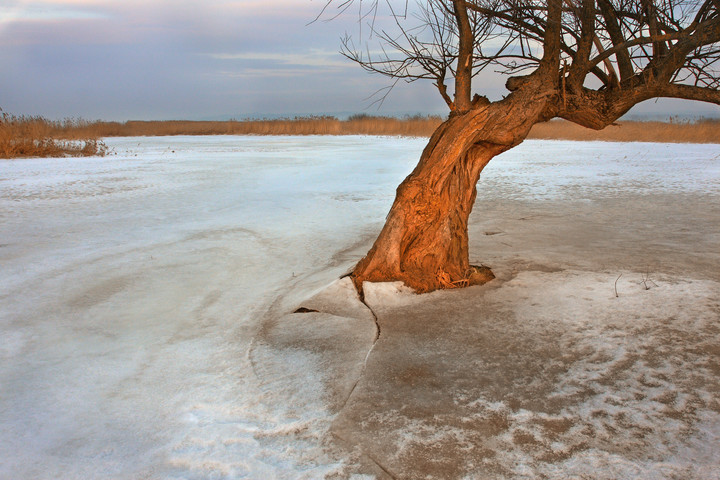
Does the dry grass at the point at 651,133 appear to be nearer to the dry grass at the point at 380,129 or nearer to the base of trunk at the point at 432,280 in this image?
the dry grass at the point at 380,129

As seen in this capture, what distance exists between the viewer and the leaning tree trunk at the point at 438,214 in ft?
14.0

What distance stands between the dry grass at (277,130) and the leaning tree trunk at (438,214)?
13.6 meters

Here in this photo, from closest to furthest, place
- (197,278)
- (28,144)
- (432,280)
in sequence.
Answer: (432,280) → (197,278) → (28,144)

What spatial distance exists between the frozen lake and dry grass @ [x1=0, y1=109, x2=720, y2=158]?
3.68 metres

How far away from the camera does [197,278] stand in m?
4.83

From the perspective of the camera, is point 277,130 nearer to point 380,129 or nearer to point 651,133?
point 380,129

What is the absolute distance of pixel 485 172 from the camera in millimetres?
11953

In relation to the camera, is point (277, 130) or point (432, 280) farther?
point (277, 130)

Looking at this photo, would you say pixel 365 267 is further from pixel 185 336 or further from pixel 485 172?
pixel 485 172

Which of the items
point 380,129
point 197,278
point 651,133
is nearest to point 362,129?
point 380,129

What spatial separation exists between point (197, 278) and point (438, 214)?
7.35 feet

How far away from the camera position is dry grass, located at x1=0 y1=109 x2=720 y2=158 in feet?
49.4

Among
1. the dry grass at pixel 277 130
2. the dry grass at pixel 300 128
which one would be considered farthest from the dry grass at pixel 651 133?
the dry grass at pixel 300 128

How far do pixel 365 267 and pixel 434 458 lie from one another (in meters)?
2.21
